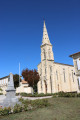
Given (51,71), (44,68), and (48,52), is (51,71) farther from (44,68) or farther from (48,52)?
(48,52)

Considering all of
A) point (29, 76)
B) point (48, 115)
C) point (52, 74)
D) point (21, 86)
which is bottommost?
point (21, 86)

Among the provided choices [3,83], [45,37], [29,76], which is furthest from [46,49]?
[3,83]

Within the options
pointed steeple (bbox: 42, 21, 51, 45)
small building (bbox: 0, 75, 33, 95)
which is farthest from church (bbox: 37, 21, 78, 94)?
small building (bbox: 0, 75, 33, 95)

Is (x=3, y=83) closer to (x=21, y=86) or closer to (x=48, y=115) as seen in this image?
(x=21, y=86)

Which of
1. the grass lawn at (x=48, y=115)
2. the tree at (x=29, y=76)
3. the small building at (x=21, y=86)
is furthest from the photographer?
the small building at (x=21, y=86)

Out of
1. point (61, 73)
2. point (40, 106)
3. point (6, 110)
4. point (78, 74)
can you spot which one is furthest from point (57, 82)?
point (6, 110)

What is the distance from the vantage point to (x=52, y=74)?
3294 centimetres

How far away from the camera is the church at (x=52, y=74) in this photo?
1294 inches

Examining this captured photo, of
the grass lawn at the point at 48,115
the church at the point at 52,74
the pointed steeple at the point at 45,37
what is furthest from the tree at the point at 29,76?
the grass lawn at the point at 48,115

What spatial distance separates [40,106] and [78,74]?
513 inches

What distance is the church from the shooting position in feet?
108

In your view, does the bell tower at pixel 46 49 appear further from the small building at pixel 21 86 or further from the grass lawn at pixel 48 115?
the grass lawn at pixel 48 115

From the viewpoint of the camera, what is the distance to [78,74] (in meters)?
19.9

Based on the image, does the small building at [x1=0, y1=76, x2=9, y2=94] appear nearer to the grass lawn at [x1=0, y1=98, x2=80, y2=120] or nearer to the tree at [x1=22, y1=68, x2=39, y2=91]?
the tree at [x1=22, y1=68, x2=39, y2=91]
